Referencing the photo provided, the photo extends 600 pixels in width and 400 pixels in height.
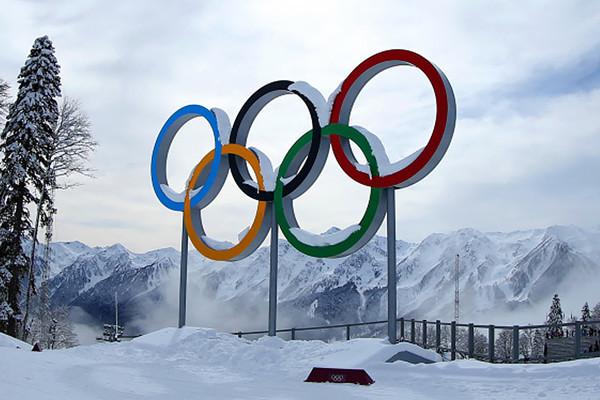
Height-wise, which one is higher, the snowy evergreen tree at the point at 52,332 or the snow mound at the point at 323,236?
the snow mound at the point at 323,236

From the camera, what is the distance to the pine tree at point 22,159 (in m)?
26.1

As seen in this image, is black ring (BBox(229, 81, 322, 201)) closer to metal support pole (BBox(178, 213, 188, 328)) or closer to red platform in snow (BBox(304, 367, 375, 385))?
metal support pole (BBox(178, 213, 188, 328))

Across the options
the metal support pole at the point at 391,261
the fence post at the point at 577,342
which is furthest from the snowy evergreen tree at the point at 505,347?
the metal support pole at the point at 391,261

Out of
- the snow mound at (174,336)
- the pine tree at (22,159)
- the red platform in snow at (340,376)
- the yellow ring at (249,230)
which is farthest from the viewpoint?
the pine tree at (22,159)

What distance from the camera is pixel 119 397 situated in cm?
986

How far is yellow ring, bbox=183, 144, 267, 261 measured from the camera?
66.0ft

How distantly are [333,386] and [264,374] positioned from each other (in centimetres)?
279

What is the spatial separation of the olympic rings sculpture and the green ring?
2 cm

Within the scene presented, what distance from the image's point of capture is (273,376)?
1401 centimetres

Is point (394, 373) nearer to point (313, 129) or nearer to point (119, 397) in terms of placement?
point (119, 397)

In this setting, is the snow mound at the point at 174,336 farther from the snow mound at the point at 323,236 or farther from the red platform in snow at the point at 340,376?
the red platform in snow at the point at 340,376

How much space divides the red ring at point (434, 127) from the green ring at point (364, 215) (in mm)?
249

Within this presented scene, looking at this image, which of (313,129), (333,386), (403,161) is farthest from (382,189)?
(333,386)

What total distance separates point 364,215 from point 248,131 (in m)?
5.77
